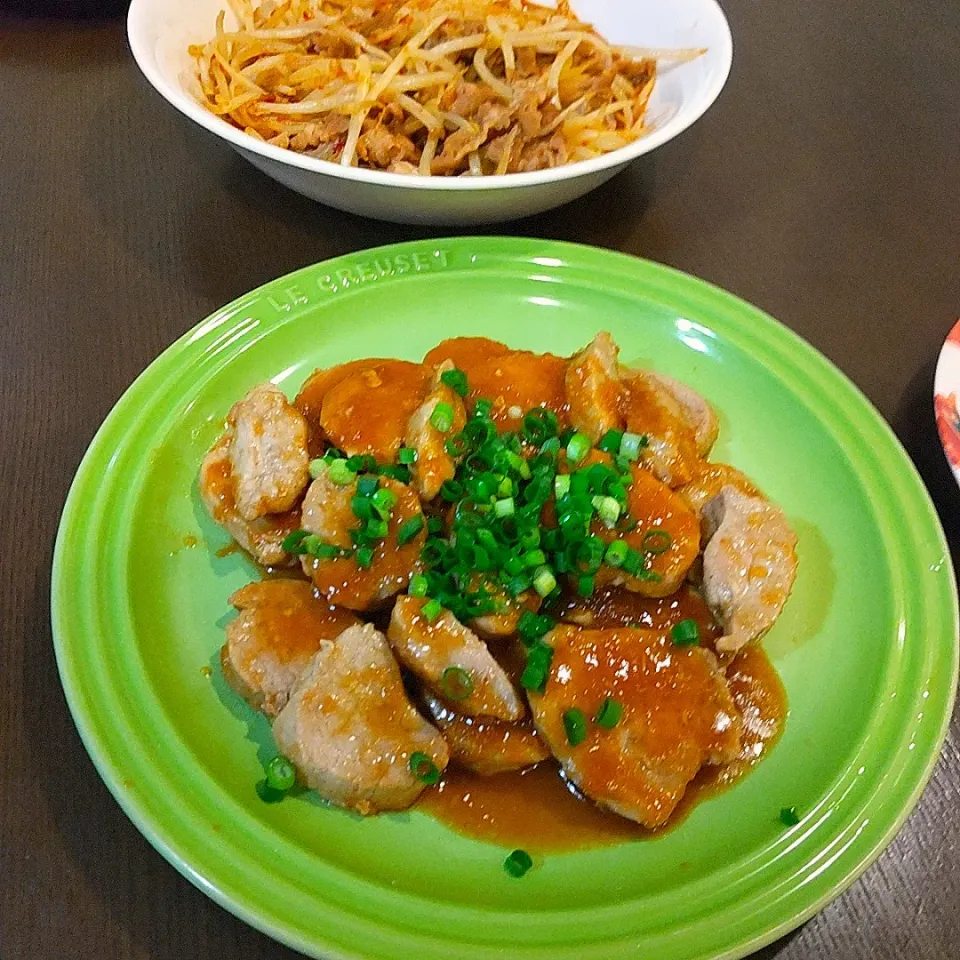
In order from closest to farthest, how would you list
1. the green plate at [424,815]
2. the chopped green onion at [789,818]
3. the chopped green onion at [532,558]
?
the green plate at [424,815] < the chopped green onion at [789,818] < the chopped green onion at [532,558]

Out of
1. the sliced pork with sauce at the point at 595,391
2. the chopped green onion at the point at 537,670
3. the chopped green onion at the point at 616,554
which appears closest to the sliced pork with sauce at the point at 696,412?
the sliced pork with sauce at the point at 595,391

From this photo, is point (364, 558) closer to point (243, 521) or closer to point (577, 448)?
point (243, 521)

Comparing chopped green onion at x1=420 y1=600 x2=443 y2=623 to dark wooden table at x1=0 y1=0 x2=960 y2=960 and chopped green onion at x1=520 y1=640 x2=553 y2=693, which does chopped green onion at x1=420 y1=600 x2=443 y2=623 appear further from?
dark wooden table at x1=0 y1=0 x2=960 y2=960

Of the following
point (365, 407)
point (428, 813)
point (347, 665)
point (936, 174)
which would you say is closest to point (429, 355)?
point (365, 407)

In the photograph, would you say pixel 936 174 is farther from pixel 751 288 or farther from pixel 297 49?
pixel 297 49

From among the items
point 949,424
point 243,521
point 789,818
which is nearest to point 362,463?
point 243,521

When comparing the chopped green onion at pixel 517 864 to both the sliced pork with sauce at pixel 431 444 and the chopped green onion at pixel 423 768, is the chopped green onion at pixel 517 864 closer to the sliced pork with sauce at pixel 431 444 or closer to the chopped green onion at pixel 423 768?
the chopped green onion at pixel 423 768

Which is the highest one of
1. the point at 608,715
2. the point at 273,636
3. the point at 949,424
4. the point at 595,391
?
the point at 949,424
